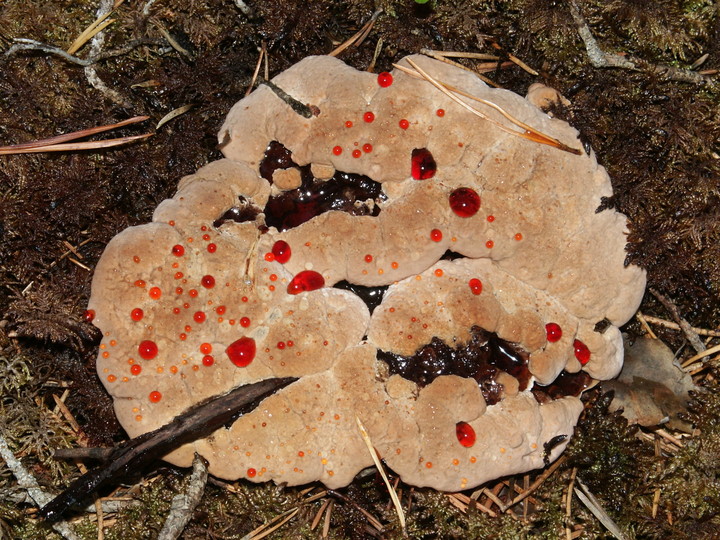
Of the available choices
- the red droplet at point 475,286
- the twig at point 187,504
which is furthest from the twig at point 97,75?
the red droplet at point 475,286

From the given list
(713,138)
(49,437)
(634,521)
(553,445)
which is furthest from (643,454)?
(49,437)

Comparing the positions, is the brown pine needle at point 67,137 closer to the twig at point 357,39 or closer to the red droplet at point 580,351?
the twig at point 357,39

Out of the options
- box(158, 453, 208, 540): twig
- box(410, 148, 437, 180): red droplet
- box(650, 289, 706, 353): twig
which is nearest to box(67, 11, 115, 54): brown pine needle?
box(410, 148, 437, 180): red droplet

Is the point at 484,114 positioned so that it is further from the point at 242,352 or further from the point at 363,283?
the point at 242,352

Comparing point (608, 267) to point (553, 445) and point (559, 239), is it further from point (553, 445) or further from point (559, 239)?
point (553, 445)

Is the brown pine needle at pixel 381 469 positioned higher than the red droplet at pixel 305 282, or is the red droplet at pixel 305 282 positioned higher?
the red droplet at pixel 305 282

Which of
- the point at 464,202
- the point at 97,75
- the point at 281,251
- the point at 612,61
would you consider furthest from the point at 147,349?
the point at 612,61

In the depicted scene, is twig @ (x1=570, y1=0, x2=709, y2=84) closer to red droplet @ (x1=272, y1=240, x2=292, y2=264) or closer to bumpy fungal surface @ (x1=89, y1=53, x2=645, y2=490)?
bumpy fungal surface @ (x1=89, y1=53, x2=645, y2=490)
